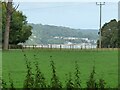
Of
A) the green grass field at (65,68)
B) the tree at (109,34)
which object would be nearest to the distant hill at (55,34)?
the green grass field at (65,68)

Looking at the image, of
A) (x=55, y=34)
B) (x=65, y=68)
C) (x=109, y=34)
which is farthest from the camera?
(x=109, y=34)

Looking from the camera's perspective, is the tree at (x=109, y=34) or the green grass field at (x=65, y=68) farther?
the tree at (x=109, y=34)

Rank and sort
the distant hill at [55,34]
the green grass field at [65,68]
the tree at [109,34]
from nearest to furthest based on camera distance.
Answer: the green grass field at [65,68]
the distant hill at [55,34]
the tree at [109,34]

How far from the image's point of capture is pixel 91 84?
7.49 m

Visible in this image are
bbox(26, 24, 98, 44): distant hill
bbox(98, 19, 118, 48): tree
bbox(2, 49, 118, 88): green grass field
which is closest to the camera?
bbox(2, 49, 118, 88): green grass field

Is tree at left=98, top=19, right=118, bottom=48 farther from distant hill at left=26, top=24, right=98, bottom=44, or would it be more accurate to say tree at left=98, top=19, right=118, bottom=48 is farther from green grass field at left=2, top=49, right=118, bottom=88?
green grass field at left=2, top=49, right=118, bottom=88

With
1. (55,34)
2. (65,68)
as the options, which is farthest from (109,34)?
(65,68)

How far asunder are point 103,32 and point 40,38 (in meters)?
50.3

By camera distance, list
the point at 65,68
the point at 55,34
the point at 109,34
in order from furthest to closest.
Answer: the point at 109,34
the point at 55,34
the point at 65,68

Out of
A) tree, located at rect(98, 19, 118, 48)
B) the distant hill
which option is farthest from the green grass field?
tree, located at rect(98, 19, 118, 48)

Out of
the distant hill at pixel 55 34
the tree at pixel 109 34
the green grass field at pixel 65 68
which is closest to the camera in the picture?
the green grass field at pixel 65 68

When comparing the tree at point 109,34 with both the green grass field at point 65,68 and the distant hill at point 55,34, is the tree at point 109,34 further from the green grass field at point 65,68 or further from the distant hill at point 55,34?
the green grass field at point 65,68

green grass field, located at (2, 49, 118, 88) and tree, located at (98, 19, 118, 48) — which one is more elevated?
tree, located at (98, 19, 118, 48)

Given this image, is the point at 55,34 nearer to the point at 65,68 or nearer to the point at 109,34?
the point at 65,68
